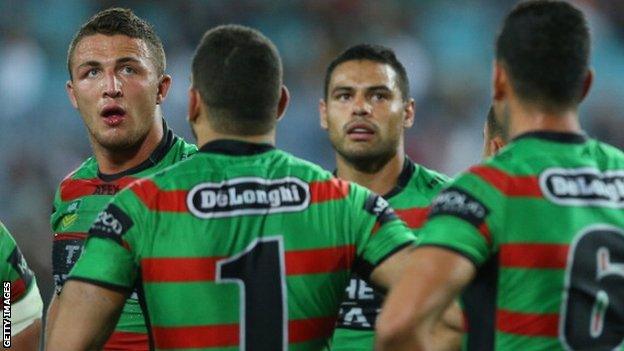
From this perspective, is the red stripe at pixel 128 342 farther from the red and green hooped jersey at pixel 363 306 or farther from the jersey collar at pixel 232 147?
the jersey collar at pixel 232 147

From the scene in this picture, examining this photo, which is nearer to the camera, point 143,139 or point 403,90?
point 143,139

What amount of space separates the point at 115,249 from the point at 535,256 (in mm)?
1248

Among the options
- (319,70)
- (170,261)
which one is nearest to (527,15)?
(170,261)

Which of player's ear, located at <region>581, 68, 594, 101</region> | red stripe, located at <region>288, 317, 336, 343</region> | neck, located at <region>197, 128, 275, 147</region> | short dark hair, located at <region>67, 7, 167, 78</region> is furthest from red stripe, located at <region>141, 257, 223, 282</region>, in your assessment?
short dark hair, located at <region>67, 7, 167, 78</region>

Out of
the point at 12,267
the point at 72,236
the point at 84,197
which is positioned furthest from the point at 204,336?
the point at 84,197

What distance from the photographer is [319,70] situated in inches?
467

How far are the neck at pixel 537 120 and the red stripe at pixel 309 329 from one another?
0.84 metres

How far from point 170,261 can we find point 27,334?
5.57 ft

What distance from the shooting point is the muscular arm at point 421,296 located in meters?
3.06

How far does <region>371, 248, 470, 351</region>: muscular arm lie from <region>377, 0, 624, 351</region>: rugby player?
0.01 m

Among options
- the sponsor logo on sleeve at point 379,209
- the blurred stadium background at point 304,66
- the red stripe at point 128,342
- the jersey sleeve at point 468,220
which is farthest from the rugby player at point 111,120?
the blurred stadium background at point 304,66

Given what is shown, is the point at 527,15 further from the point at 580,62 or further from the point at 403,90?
the point at 403,90

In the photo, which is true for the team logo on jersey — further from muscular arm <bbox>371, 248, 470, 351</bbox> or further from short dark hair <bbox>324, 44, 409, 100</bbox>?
muscular arm <bbox>371, 248, 470, 351</bbox>

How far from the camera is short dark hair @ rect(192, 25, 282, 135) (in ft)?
12.0
